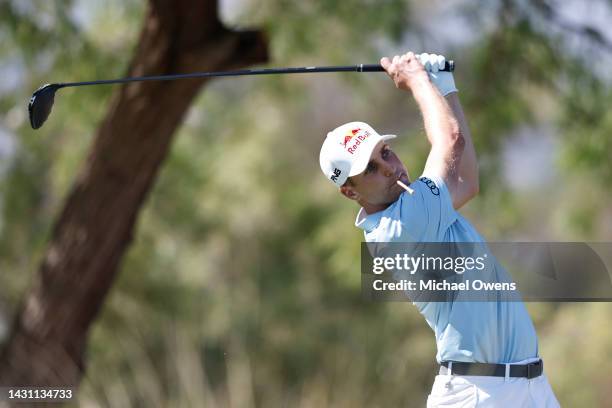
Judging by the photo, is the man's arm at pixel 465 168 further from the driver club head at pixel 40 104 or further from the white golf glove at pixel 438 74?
the driver club head at pixel 40 104

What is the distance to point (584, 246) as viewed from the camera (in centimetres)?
464

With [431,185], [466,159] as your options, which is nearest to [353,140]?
[431,185]

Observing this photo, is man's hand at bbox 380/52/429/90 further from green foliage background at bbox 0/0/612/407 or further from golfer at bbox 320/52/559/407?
green foliage background at bbox 0/0/612/407

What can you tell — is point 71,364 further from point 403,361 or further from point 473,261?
point 403,361

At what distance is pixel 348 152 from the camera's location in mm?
2756

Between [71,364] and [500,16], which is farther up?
[500,16]

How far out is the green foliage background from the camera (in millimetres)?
6457

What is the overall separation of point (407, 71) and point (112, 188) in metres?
3.16

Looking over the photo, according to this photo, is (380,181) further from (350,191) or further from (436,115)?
(436,115)

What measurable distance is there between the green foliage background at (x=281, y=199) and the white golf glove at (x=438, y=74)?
116 inches

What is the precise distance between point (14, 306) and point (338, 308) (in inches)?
171

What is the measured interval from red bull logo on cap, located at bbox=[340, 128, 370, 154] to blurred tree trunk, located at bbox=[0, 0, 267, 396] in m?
2.72

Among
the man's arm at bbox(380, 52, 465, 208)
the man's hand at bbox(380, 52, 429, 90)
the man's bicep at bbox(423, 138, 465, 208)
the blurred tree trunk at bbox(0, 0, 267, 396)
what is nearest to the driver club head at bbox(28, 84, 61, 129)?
the man's hand at bbox(380, 52, 429, 90)

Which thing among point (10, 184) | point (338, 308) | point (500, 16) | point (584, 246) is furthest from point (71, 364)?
point (338, 308)
